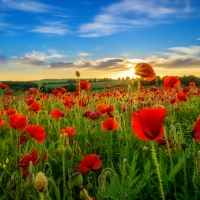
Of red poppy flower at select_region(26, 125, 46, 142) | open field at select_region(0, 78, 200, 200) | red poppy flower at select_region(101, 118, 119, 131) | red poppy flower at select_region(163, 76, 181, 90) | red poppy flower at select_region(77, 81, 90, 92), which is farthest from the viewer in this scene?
red poppy flower at select_region(77, 81, 90, 92)

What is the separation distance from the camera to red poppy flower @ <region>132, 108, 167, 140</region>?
3.94 ft

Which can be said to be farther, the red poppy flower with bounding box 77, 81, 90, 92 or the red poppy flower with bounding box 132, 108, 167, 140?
the red poppy flower with bounding box 77, 81, 90, 92

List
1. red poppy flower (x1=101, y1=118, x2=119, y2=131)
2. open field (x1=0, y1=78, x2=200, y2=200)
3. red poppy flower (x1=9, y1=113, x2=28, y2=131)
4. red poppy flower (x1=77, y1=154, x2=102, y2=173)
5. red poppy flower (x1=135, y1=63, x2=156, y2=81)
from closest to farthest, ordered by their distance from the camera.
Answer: open field (x1=0, y1=78, x2=200, y2=200)
red poppy flower (x1=77, y1=154, x2=102, y2=173)
red poppy flower (x1=9, y1=113, x2=28, y2=131)
red poppy flower (x1=135, y1=63, x2=156, y2=81)
red poppy flower (x1=101, y1=118, x2=119, y2=131)

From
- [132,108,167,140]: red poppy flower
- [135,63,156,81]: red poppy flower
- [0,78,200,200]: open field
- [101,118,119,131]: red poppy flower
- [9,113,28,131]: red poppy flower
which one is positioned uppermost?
[135,63,156,81]: red poppy flower

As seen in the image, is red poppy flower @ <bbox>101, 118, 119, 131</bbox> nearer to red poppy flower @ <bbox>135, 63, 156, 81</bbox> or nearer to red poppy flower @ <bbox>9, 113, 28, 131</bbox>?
red poppy flower @ <bbox>135, 63, 156, 81</bbox>

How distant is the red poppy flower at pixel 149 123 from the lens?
47.3 inches

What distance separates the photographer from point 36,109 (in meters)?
3.69

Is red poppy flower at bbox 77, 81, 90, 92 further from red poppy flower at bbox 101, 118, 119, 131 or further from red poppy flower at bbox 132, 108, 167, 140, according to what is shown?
red poppy flower at bbox 132, 108, 167, 140

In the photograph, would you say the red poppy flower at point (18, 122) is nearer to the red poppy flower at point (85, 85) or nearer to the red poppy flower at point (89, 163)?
the red poppy flower at point (89, 163)

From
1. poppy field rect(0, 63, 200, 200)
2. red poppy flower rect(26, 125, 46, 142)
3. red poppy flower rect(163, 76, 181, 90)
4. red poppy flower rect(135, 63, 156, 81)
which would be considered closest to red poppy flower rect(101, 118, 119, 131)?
poppy field rect(0, 63, 200, 200)

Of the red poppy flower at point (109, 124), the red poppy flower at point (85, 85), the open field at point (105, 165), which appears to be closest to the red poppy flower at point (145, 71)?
the open field at point (105, 165)

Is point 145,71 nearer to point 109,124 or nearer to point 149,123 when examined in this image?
point 109,124

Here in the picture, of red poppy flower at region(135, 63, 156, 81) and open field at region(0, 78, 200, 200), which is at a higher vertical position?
red poppy flower at region(135, 63, 156, 81)

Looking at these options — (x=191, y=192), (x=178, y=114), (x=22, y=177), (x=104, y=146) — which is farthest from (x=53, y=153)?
(x=178, y=114)
